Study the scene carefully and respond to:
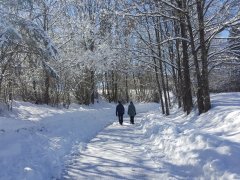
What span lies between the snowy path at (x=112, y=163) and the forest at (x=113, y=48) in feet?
13.6

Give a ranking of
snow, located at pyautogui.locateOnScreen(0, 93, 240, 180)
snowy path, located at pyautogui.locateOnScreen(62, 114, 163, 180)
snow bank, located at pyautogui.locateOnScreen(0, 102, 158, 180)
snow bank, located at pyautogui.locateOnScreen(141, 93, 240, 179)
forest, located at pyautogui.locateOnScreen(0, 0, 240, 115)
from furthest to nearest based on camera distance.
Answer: forest, located at pyautogui.locateOnScreen(0, 0, 240, 115) → snowy path, located at pyautogui.locateOnScreen(62, 114, 163, 180) → snow bank, located at pyautogui.locateOnScreen(0, 102, 158, 180) → snow, located at pyautogui.locateOnScreen(0, 93, 240, 180) → snow bank, located at pyautogui.locateOnScreen(141, 93, 240, 179)

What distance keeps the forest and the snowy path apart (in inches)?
163

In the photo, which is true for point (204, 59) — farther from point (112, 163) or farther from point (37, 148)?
point (37, 148)

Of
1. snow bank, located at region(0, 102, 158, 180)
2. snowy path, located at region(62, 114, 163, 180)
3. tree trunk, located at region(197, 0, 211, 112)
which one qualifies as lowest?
snowy path, located at region(62, 114, 163, 180)

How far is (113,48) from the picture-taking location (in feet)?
84.1

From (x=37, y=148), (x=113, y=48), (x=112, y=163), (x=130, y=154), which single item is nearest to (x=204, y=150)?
(x=112, y=163)

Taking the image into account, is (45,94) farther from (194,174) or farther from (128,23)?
(194,174)

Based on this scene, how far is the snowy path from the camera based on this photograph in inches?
361

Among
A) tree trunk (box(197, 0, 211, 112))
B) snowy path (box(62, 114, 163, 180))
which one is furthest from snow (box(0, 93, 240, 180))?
tree trunk (box(197, 0, 211, 112))

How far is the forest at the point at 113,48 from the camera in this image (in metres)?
15.4

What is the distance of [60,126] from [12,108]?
6191mm

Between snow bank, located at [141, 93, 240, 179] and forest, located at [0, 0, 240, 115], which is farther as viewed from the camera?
forest, located at [0, 0, 240, 115]

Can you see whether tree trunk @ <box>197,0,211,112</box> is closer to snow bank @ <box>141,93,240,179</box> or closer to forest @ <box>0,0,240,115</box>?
forest @ <box>0,0,240,115</box>

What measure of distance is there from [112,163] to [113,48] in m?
15.8
